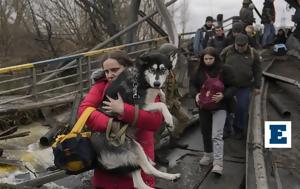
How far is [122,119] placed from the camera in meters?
2.74

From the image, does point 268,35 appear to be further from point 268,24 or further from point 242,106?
point 242,106

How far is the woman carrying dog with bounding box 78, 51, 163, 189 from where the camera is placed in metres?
2.73

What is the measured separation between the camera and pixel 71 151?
2670 mm

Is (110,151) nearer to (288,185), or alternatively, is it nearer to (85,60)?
(288,185)

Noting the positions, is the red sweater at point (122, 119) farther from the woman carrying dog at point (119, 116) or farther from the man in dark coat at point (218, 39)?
the man in dark coat at point (218, 39)

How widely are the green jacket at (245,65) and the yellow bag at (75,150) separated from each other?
376 cm

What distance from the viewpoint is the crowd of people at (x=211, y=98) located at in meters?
2.81

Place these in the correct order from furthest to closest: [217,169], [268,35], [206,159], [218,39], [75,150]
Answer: [268,35]
[218,39]
[206,159]
[217,169]
[75,150]

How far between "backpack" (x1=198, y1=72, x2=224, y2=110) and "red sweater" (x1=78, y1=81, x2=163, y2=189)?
7.79 feet

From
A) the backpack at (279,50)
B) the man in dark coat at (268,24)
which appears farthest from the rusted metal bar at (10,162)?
the man in dark coat at (268,24)

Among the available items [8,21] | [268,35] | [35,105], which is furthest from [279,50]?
[8,21]

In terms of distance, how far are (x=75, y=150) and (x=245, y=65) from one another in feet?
13.2

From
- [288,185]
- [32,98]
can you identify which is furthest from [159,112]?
[32,98]

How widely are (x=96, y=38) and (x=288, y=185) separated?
16.4 metres
